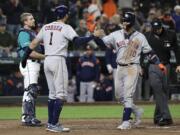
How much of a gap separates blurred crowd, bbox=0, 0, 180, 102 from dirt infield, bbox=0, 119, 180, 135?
189 inches

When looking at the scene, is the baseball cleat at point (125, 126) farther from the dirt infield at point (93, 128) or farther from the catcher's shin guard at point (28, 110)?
the catcher's shin guard at point (28, 110)

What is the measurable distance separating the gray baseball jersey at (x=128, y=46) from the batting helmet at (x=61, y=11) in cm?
94

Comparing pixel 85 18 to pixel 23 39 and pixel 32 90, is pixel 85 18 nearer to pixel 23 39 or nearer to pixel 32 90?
pixel 23 39

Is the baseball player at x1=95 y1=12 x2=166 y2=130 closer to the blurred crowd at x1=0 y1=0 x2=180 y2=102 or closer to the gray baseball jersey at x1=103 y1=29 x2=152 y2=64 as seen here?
the gray baseball jersey at x1=103 y1=29 x2=152 y2=64

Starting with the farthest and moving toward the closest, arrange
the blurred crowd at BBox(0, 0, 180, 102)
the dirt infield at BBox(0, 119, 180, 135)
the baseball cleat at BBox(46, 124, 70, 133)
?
1. the blurred crowd at BBox(0, 0, 180, 102)
2. the baseball cleat at BBox(46, 124, 70, 133)
3. the dirt infield at BBox(0, 119, 180, 135)

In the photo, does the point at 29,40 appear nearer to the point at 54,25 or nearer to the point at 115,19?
the point at 54,25

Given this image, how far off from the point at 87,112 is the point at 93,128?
12.8ft

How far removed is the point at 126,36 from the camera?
11.1m

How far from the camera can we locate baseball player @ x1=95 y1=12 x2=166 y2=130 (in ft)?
36.2

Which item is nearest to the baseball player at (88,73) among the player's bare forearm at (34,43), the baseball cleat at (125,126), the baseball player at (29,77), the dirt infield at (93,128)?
the dirt infield at (93,128)

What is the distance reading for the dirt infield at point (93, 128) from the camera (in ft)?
34.1

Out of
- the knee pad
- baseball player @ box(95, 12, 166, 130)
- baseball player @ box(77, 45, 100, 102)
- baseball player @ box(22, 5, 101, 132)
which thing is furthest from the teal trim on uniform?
baseball player @ box(77, 45, 100, 102)

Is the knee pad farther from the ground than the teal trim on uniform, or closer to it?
closer to it

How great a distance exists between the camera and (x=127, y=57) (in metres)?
11.0
